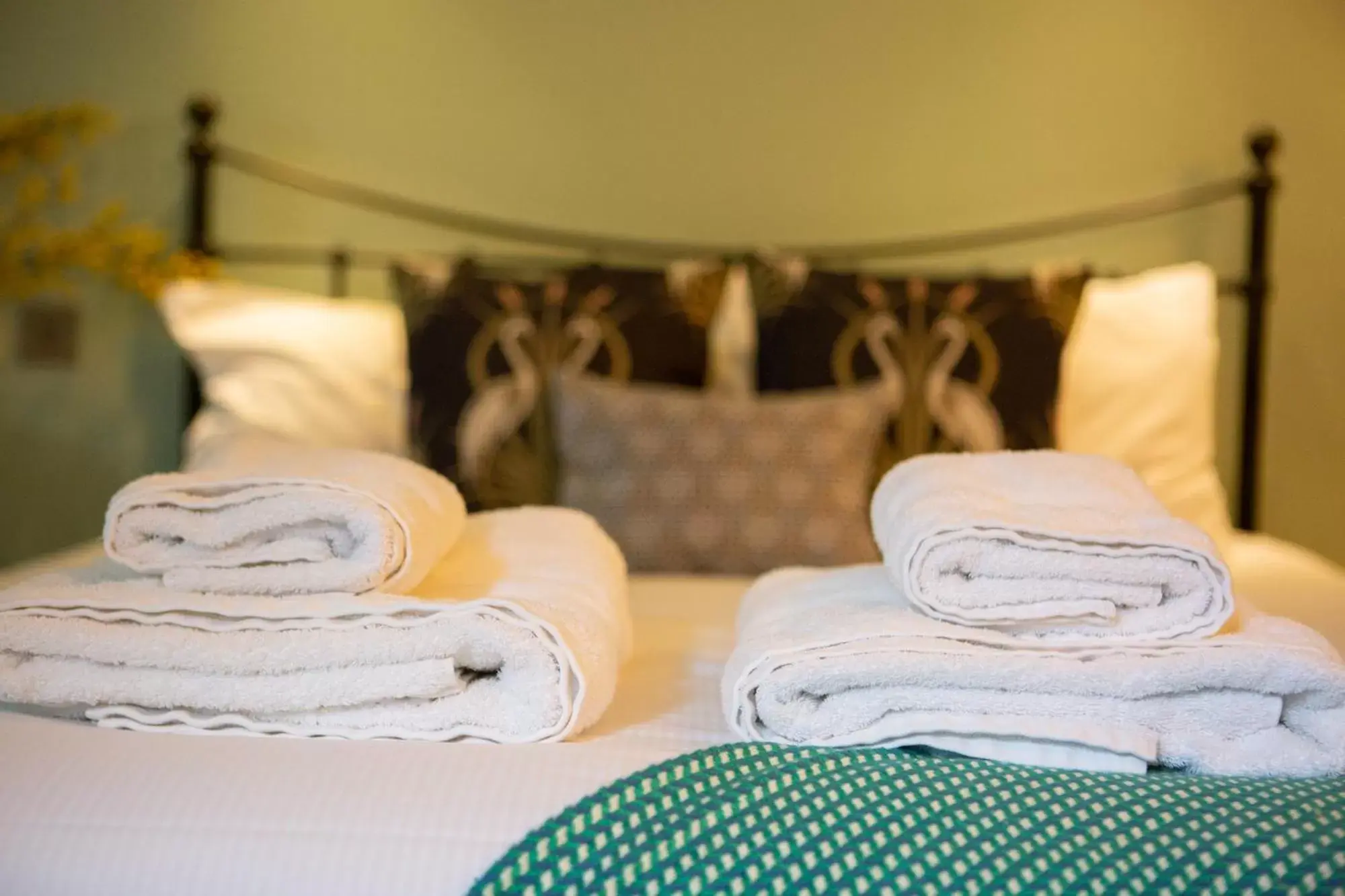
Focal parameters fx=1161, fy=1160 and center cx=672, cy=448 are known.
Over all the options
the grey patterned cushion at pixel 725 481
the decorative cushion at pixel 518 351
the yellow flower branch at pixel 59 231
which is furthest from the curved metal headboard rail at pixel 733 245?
the grey patterned cushion at pixel 725 481

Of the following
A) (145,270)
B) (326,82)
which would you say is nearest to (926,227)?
(326,82)

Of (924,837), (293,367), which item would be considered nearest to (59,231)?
(293,367)

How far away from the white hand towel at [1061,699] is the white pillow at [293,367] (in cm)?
103

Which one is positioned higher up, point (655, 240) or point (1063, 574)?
point (655, 240)

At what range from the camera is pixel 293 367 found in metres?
A: 1.81

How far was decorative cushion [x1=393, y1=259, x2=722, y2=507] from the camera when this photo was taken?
168 cm

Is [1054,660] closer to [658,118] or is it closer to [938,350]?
[938,350]

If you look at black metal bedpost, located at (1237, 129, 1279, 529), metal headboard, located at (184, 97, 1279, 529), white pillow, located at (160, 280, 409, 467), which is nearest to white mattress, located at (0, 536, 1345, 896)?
white pillow, located at (160, 280, 409, 467)

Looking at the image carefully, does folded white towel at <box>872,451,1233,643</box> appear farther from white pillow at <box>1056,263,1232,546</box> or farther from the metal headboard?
the metal headboard

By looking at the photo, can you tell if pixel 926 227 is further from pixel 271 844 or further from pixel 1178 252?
pixel 271 844

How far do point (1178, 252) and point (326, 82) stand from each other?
5.33 feet

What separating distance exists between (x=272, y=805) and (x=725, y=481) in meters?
0.88

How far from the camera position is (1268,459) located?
2217 millimetres

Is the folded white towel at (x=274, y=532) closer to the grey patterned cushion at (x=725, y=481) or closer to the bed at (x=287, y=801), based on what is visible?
the bed at (x=287, y=801)
